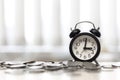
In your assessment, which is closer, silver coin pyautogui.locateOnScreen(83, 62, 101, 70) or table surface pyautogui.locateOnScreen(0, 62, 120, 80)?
table surface pyautogui.locateOnScreen(0, 62, 120, 80)

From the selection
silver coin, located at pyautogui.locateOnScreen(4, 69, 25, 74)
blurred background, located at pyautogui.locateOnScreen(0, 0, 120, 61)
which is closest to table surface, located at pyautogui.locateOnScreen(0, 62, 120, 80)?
silver coin, located at pyautogui.locateOnScreen(4, 69, 25, 74)

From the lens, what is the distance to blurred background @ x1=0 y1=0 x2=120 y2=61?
144 cm

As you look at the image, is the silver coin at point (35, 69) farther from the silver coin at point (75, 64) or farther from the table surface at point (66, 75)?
the silver coin at point (75, 64)

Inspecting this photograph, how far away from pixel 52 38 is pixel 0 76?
0.56 metres

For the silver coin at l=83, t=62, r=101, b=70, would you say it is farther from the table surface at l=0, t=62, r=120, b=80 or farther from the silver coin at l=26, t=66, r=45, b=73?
the silver coin at l=26, t=66, r=45, b=73

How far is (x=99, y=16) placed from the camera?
56.7 inches

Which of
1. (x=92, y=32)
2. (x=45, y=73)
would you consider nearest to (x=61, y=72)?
(x=45, y=73)

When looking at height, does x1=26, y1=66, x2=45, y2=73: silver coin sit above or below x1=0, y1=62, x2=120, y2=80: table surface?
above

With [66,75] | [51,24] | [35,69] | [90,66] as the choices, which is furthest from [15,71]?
[51,24]

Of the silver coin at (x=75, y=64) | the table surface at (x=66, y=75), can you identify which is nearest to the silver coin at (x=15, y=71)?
the table surface at (x=66, y=75)

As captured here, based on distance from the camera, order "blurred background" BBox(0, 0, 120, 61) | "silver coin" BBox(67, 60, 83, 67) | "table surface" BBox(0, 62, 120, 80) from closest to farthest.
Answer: "table surface" BBox(0, 62, 120, 80)
"silver coin" BBox(67, 60, 83, 67)
"blurred background" BBox(0, 0, 120, 61)

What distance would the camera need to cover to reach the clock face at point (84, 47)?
1.19 m

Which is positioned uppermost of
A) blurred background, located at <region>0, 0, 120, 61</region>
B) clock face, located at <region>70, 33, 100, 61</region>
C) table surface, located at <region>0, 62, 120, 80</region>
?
blurred background, located at <region>0, 0, 120, 61</region>

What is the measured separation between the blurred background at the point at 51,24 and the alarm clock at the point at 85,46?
0.24m
